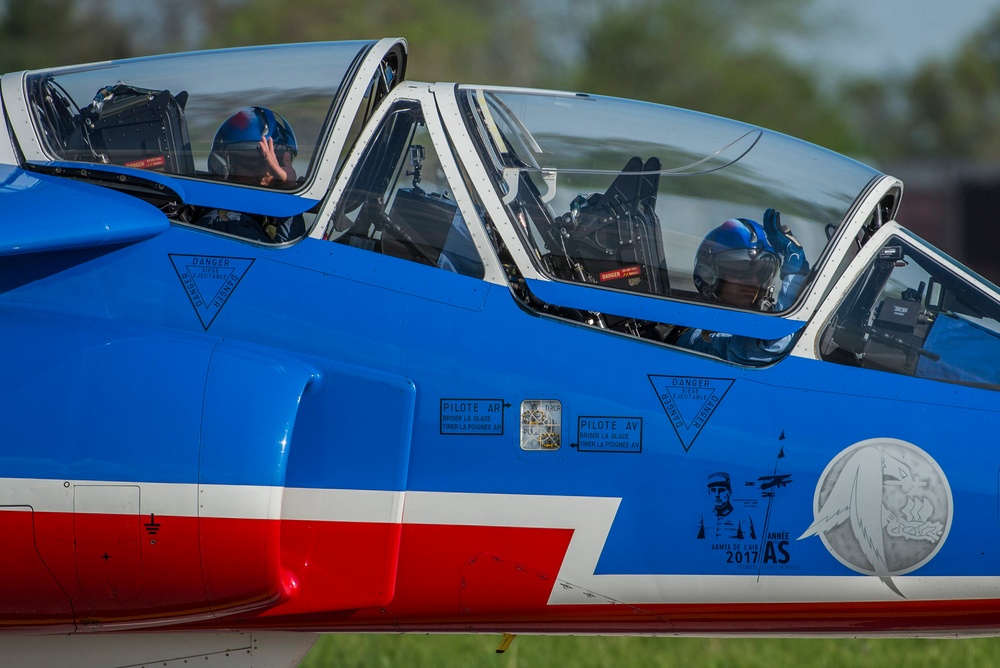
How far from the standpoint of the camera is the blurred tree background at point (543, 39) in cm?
3188

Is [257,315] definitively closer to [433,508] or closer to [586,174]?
[433,508]

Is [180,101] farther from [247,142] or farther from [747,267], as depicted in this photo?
[747,267]

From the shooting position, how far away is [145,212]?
372cm

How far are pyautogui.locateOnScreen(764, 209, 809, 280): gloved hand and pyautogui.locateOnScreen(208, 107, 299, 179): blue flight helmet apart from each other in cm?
189

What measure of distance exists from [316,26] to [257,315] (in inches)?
1180

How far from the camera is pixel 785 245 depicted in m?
3.79

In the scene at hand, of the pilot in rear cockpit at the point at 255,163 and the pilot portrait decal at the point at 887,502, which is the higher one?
the pilot in rear cockpit at the point at 255,163

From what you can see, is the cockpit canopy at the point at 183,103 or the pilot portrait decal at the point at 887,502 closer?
the pilot portrait decal at the point at 887,502

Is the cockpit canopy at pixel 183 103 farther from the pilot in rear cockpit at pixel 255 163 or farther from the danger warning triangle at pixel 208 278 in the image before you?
the danger warning triangle at pixel 208 278

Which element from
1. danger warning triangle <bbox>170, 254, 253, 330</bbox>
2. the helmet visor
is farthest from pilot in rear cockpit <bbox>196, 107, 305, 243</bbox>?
the helmet visor

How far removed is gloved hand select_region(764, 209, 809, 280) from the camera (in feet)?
12.2

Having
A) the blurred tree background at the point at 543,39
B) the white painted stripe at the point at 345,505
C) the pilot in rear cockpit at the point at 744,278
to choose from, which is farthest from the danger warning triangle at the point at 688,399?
the blurred tree background at the point at 543,39

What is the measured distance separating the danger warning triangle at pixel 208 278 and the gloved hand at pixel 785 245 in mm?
1980

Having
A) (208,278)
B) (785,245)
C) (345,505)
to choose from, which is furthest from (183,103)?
(785,245)
